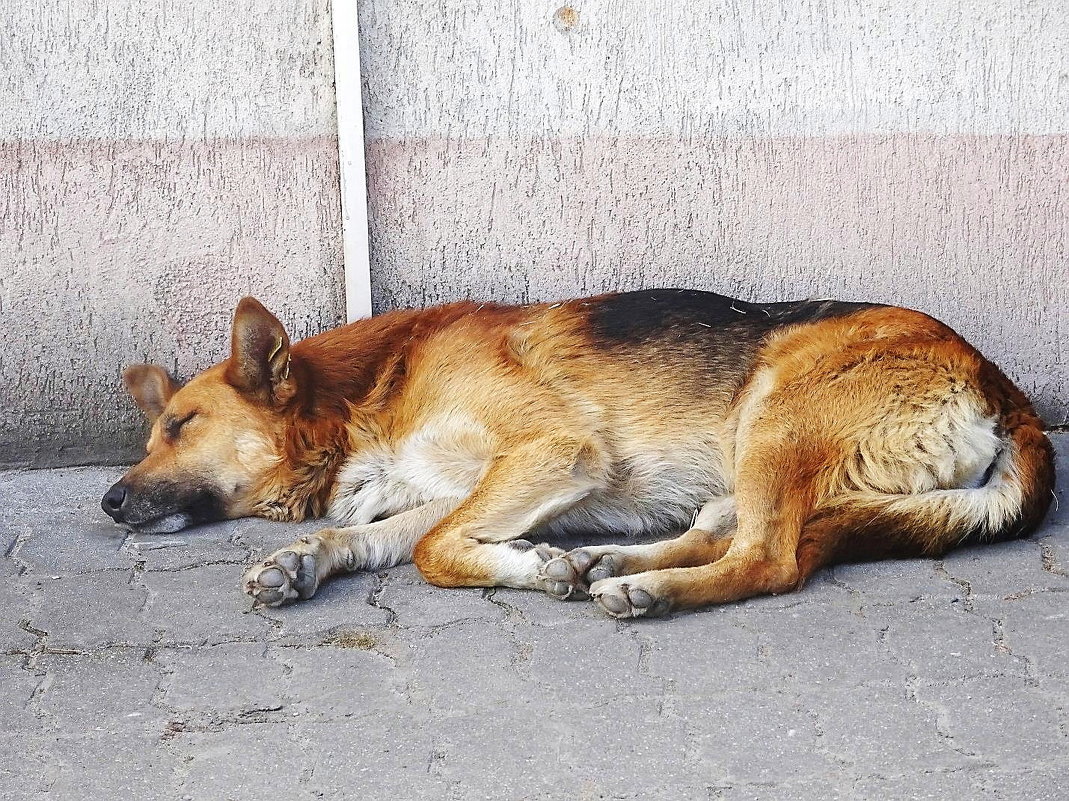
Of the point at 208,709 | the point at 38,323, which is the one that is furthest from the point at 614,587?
the point at 38,323

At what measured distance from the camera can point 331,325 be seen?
4.98 m

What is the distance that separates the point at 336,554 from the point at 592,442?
36.9 inches

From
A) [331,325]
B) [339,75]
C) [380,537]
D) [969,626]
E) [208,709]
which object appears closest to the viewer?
[208,709]

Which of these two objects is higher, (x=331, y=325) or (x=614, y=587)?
(x=331, y=325)

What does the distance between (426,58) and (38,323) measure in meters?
1.89

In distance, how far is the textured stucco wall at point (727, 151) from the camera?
486 cm

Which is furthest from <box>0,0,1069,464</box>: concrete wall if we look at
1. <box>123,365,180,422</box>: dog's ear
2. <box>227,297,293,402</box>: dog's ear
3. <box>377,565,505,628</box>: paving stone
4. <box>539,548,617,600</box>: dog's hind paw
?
<box>539,548,617,600</box>: dog's hind paw

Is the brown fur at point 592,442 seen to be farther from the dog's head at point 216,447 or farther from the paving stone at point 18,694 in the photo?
the paving stone at point 18,694

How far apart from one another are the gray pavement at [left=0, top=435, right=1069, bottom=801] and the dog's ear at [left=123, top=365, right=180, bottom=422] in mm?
777

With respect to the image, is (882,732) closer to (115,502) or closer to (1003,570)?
(1003,570)

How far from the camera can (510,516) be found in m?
3.93

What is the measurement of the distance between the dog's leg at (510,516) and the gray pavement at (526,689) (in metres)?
0.08

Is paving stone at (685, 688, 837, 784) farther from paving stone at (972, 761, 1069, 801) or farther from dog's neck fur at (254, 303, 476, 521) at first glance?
dog's neck fur at (254, 303, 476, 521)

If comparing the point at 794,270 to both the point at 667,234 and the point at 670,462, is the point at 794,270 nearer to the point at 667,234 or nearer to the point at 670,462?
the point at 667,234
